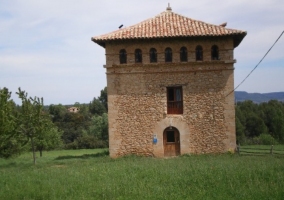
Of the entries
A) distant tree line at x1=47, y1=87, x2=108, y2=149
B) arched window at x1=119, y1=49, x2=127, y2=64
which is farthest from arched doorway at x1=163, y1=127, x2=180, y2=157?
distant tree line at x1=47, y1=87, x2=108, y2=149

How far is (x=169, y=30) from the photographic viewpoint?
21.6m

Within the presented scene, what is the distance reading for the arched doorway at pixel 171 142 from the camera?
22.0m

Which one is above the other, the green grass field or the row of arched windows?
the row of arched windows

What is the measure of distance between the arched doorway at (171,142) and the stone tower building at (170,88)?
64 mm

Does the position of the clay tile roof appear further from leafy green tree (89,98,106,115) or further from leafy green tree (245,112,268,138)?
leafy green tree (89,98,106,115)

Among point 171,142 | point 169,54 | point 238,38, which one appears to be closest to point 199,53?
point 169,54

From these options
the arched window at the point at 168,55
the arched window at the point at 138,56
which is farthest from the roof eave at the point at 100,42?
the arched window at the point at 168,55

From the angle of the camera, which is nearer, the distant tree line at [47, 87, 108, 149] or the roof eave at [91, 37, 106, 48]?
the roof eave at [91, 37, 106, 48]

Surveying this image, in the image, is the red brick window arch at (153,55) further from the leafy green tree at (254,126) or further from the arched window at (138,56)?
the leafy green tree at (254,126)

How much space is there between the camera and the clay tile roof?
2094cm

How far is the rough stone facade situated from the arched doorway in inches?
15.8

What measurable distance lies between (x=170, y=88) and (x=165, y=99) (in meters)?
0.78

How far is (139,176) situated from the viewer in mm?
13227

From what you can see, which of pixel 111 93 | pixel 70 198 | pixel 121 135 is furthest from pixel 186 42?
pixel 70 198
